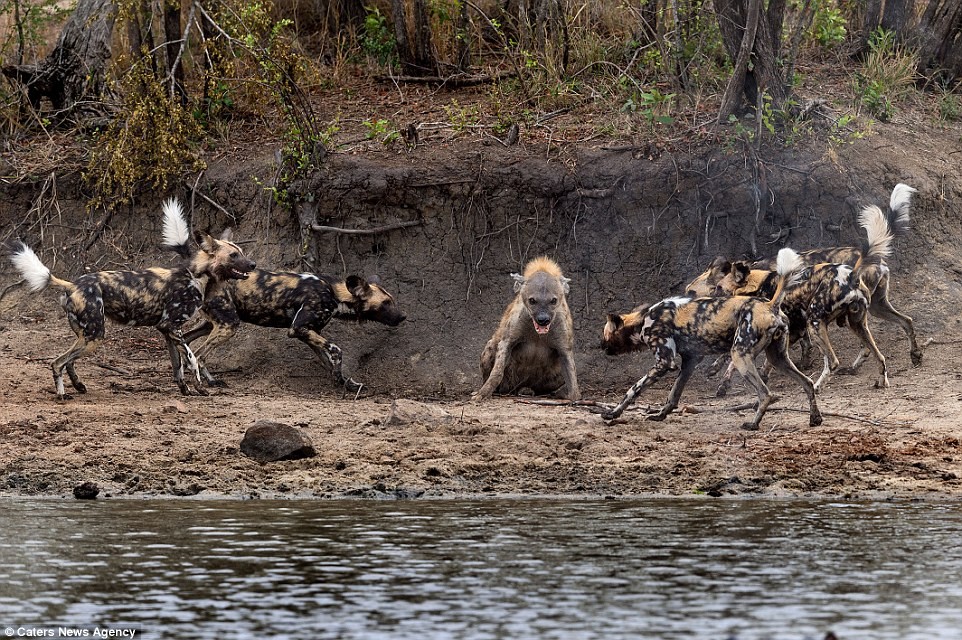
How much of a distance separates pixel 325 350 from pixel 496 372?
69.6 inches

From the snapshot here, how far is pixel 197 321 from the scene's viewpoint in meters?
14.1

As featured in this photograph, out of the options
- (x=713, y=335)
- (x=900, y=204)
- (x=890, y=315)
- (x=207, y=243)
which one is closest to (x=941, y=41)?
(x=900, y=204)

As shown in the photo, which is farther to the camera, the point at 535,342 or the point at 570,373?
the point at 535,342

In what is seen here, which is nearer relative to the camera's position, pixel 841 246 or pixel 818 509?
pixel 818 509

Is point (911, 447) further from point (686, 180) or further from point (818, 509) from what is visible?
point (686, 180)

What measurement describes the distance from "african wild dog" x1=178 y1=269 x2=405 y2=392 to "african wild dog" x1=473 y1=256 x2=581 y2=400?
4.34 feet

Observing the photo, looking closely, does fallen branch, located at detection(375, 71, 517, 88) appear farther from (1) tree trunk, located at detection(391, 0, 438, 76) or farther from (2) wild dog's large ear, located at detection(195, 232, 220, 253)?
(2) wild dog's large ear, located at detection(195, 232, 220, 253)

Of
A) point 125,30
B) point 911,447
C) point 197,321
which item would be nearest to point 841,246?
point 911,447

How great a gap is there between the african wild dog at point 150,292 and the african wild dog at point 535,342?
2.64m

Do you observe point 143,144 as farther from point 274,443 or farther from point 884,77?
point 884,77

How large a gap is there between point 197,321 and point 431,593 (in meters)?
8.00

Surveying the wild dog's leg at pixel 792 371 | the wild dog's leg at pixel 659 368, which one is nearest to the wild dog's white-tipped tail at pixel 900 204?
the wild dog's leg at pixel 792 371

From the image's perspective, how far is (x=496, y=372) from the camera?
12695 millimetres

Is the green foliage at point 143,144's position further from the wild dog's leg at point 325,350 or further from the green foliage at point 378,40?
the green foliage at point 378,40
